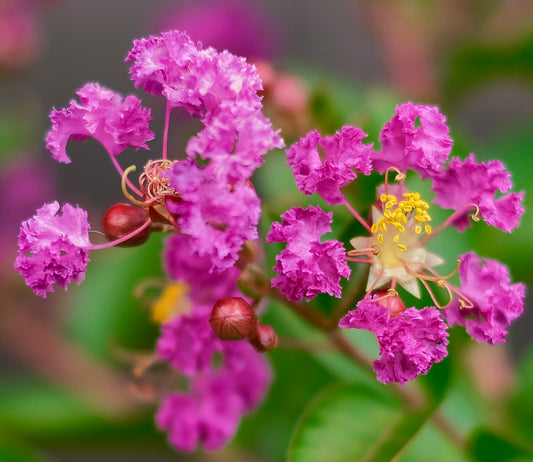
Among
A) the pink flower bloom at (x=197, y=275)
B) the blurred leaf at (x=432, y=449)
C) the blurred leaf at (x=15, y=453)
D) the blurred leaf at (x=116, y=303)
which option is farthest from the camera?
the blurred leaf at (x=116, y=303)

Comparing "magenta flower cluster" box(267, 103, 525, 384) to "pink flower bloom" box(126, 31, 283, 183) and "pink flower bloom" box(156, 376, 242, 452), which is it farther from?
"pink flower bloom" box(156, 376, 242, 452)

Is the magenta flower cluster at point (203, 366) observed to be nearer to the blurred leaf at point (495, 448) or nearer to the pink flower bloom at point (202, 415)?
the pink flower bloom at point (202, 415)

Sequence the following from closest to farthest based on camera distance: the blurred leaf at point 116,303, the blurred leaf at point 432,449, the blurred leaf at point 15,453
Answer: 1. the blurred leaf at point 432,449
2. the blurred leaf at point 15,453
3. the blurred leaf at point 116,303

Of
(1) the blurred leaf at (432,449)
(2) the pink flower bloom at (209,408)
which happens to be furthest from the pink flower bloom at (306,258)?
(1) the blurred leaf at (432,449)

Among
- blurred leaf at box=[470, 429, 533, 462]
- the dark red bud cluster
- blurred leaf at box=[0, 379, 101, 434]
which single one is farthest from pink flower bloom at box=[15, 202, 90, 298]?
blurred leaf at box=[0, 379, 101, 434]

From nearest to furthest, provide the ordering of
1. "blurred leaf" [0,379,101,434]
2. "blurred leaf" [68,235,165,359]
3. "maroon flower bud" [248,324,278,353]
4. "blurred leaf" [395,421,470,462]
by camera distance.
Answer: "maroon flower bud" [248,324,278,353]
"blurred leaf" [395,421,470,462]
"blurred leaf" [68,235,165,359]
"blurred leaf" [0,379,101,434]

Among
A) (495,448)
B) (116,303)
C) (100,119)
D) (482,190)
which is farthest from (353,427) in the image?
(116,303)
